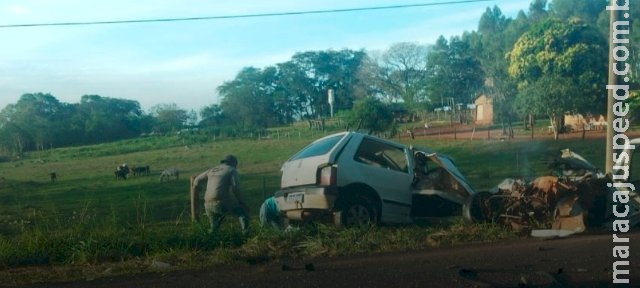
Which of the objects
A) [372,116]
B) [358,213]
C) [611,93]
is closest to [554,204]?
[358,213]

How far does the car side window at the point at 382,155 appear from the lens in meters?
10.2

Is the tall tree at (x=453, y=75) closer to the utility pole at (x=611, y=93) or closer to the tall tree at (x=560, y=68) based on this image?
the tall tree at (x=560, y=68)

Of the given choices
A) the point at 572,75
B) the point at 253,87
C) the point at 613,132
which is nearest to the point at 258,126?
the point at 253,87

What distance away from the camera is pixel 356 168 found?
9797 mm

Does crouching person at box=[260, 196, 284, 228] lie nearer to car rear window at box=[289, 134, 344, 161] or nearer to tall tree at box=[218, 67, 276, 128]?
car rear window at box=[289, 134, 344, 161]

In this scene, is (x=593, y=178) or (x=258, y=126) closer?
(x=593, y=178)

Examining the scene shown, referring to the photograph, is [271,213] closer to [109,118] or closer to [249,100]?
[249,100]

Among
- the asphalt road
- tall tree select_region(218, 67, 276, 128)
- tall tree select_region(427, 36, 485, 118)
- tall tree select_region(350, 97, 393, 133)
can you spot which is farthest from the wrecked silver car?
tall tree select_region(218, 67, 276, 128)

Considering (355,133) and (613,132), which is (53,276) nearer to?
(355,133)

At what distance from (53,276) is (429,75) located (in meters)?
26.8

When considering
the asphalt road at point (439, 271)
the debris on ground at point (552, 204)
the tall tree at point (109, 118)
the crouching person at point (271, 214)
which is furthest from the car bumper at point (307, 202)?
the tall tree at point (109, 118)

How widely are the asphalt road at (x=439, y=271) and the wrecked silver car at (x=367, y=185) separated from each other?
5.48 ft

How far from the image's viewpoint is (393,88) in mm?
33562

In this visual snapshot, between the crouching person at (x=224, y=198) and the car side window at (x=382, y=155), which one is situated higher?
the car side window at (x=382, y=155)
